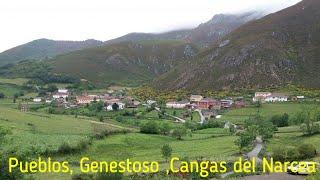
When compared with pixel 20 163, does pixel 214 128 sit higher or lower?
lower

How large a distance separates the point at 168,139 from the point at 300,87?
4338 inches

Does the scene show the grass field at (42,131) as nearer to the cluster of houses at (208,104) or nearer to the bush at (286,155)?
the bush at (286,155)

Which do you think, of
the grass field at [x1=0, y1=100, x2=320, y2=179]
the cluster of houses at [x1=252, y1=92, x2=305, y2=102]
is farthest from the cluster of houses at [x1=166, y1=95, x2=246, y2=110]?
the grass field at [x1=0, y1=100, x2=320, y2=179]

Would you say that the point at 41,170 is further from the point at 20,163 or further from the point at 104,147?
the point at 104,147

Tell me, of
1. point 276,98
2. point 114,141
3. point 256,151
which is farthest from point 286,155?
point 276,98

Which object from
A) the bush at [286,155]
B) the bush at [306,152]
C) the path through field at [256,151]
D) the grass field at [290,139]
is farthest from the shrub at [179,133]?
the bush at [306,152]

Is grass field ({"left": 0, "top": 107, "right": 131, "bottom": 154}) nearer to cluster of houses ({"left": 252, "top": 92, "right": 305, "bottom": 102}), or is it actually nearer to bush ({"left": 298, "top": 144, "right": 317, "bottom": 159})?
bush ({"left": 298, "top": 144, "right": 317, "bottom": 159})

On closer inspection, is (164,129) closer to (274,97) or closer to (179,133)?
(179,133)

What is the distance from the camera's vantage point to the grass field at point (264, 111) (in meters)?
131

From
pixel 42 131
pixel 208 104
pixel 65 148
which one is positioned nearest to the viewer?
pixel 65 148

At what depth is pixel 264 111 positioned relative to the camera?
137m

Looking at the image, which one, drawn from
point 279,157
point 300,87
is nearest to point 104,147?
point 279,157

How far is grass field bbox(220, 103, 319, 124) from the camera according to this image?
131m

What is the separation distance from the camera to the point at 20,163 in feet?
123
